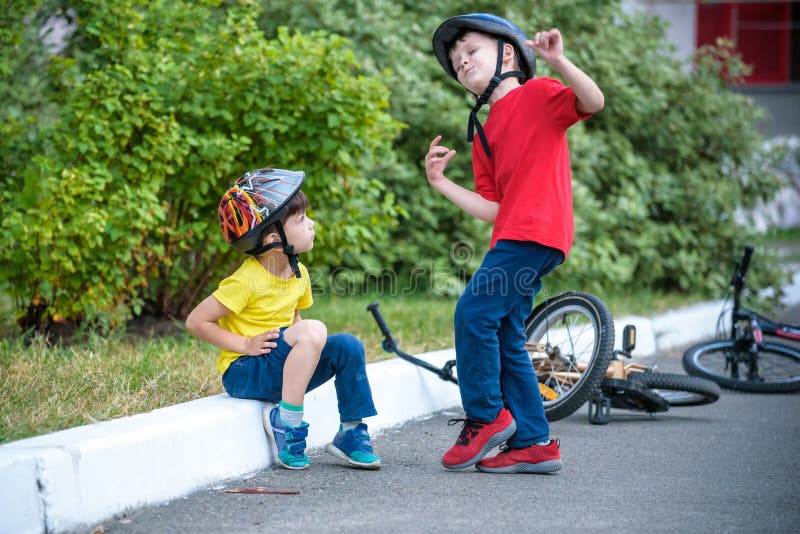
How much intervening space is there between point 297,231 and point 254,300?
12.7 inches

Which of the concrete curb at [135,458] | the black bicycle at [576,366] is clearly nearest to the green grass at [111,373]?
the concrete curb at [135,458]

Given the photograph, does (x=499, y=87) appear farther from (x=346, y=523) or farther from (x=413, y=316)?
→ (x=413, y=316)

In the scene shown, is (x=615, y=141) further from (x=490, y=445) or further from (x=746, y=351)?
(x=490, y=445)

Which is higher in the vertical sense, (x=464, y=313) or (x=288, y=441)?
(x=464, y=313)

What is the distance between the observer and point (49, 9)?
6582 mm

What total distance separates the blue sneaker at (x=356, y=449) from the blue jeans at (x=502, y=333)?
41 cm

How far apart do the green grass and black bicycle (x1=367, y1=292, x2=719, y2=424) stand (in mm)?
876

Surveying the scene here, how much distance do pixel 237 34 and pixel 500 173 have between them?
2559 millimetres

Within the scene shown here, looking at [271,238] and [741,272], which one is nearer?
[271,238]

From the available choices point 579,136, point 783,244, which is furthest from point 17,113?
point 783,244

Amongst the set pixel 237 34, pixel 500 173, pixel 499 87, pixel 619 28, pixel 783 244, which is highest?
pixel 619 28

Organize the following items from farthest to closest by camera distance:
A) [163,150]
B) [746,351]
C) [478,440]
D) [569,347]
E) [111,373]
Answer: [746,351] → [163,150] → [569,347] → [111,373] → [478,440]

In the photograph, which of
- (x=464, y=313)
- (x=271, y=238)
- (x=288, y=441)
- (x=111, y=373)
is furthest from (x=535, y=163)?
(x=111, y=373)

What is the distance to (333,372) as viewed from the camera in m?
4.04
